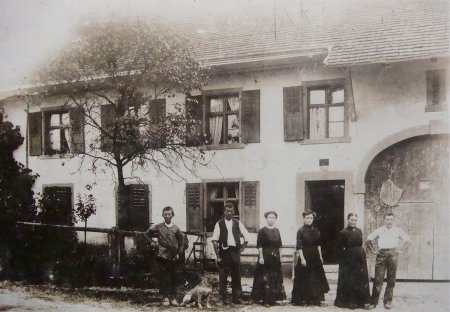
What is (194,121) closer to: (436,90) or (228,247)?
(228,247)

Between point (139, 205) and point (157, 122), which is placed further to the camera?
point (139, 205)

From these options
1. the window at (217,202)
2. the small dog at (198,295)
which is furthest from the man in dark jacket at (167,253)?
the window at (217,202)

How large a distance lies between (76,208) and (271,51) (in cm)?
292

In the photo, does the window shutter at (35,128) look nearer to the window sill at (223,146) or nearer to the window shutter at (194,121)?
the window shutter at (194,121)

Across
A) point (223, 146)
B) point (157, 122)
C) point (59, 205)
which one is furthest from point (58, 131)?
point (223, 146)

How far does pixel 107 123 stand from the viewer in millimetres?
5648

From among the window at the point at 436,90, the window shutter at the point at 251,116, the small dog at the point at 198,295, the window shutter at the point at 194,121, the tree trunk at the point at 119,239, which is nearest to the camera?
the small dog at the point at 198,295

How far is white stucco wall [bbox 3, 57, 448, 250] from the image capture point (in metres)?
5.74

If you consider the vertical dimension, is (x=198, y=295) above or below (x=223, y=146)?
below

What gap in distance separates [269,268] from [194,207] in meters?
1.87

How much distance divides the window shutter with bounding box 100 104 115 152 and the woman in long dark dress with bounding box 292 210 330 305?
7.24 ft

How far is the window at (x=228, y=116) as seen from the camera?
21.7 ft

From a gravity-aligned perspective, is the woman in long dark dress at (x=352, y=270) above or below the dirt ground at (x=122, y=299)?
above

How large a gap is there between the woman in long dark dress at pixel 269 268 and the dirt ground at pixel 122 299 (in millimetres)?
124
